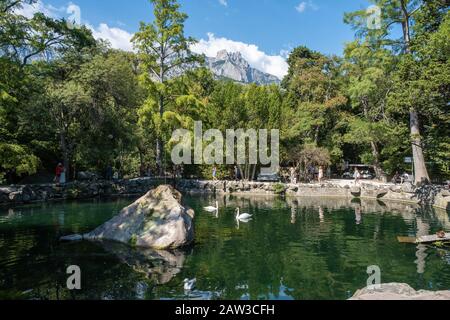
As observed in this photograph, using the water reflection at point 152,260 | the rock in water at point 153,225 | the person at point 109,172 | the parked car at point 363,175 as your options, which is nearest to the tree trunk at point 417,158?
the parked car at point 363,175

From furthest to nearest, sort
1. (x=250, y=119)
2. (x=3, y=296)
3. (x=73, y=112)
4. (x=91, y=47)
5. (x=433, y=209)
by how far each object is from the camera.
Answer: (x=250, y=119), (x=91, y=47), (x=73, y=112), (x=433, y=209), (x=3, y=296)

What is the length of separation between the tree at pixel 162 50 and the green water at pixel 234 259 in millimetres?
12091

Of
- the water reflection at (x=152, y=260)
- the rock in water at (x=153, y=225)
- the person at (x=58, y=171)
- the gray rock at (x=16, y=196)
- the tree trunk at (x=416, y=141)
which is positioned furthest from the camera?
the person at (x=58, y=171)

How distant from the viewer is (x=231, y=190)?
90.8 ft

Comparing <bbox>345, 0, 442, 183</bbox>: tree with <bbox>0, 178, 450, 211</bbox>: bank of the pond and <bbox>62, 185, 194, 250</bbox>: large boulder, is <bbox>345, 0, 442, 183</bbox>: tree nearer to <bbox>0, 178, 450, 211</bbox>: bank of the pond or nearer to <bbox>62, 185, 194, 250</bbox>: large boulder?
<bbox>0, 178, 450, 211</bbox>: bank of the pond

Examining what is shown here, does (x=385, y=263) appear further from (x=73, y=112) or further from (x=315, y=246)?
(x=73, y=112)

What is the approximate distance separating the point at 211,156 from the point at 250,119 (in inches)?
166

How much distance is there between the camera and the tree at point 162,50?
2566 cm

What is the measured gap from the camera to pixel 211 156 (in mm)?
29109

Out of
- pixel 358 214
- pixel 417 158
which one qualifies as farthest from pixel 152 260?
pixel 417 158

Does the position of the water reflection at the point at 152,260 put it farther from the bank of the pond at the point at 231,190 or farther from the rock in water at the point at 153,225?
the bank of the pond at the point at 231,190

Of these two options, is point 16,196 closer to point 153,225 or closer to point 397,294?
point 153,225
